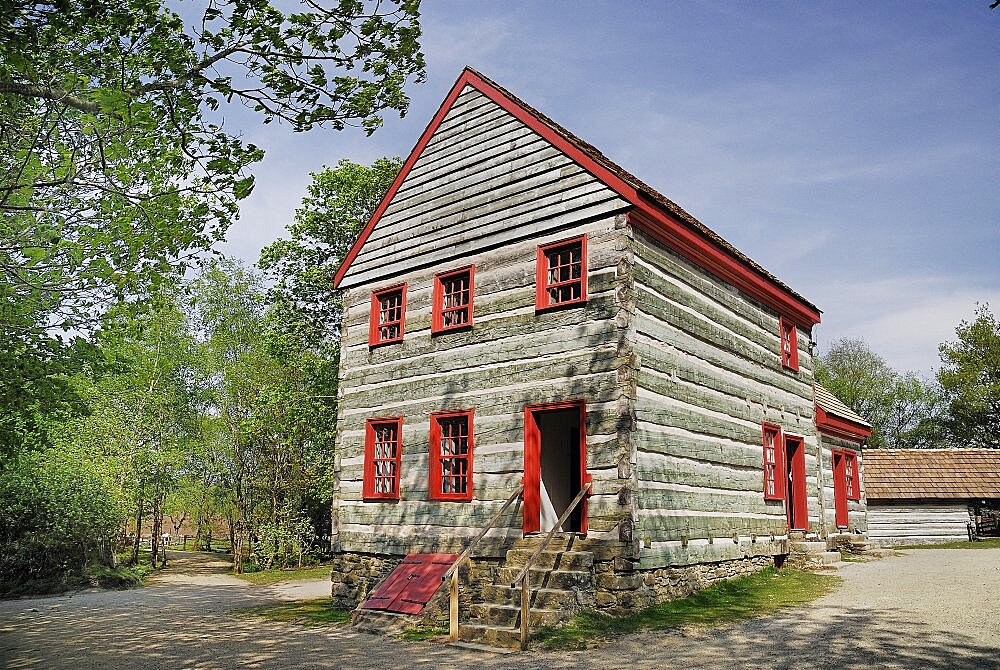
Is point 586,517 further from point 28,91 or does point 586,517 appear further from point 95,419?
point 95,419

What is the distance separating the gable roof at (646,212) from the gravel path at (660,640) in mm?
6321

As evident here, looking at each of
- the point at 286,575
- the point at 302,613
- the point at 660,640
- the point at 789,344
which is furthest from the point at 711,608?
the point at 286,575

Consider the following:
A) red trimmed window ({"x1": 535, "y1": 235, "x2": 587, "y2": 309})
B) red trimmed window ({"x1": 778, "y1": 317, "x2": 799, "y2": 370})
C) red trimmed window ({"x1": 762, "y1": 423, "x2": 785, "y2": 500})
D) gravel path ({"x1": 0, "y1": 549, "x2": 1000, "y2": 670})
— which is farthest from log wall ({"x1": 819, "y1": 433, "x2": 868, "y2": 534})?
red trimmed window ({"x1": 535, "y1": 235, "x2": 587, "y2": 309})

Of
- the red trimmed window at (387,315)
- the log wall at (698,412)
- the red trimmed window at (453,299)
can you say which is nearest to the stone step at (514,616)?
the log wall at (698,412)

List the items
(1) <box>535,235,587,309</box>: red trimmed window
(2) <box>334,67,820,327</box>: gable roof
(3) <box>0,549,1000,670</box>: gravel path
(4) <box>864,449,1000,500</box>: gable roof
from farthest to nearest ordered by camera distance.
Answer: (4) <box>864,449,1000,500</box>: gable roof, (1) <box>535,235,587,309</box>: red trimmed window, (2) <box>334,67,820,327</box>: gable roof, (3) <box>0,549,1000,670</box>: gravel path

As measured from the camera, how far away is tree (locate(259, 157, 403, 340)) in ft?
92.8

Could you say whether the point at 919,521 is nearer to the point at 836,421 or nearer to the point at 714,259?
the point at 836,421

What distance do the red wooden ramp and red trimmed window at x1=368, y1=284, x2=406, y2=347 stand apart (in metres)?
4.71

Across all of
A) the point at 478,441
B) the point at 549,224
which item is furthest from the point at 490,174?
the point at 478,441

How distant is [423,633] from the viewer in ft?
40.0

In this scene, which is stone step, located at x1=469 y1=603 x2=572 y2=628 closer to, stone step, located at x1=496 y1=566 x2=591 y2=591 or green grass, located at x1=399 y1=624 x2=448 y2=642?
stone step, located at x1=496 y1=566 x2=591 y2=591

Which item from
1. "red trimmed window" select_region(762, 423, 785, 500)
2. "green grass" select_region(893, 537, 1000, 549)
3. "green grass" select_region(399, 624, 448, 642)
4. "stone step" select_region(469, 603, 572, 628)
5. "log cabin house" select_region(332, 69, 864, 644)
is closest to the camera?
"stone step" select_region(469, 603, 572, 628)

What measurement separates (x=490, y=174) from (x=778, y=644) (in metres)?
9.81

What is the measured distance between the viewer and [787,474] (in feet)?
59.5
